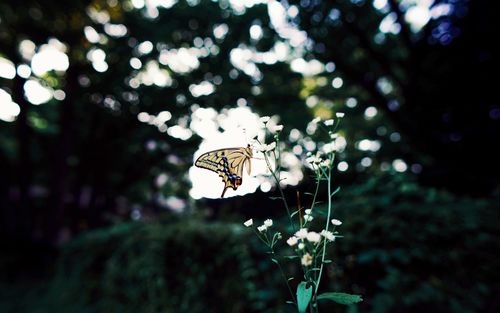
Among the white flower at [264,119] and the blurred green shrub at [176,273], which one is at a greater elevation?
the white flower at [264,119]

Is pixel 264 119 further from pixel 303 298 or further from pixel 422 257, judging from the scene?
pixel 422 257

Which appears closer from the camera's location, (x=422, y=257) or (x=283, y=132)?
(x=422, y=257)

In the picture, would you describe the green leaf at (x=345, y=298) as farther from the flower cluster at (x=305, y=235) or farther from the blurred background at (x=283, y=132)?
the blurred background at (x=283, y=132)

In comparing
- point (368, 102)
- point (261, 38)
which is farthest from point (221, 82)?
point (368, 102)

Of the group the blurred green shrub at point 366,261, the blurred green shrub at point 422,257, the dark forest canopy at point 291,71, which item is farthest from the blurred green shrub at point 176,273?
the dark forest canopy at point 291,71

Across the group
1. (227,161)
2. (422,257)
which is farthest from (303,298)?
(422,257)
